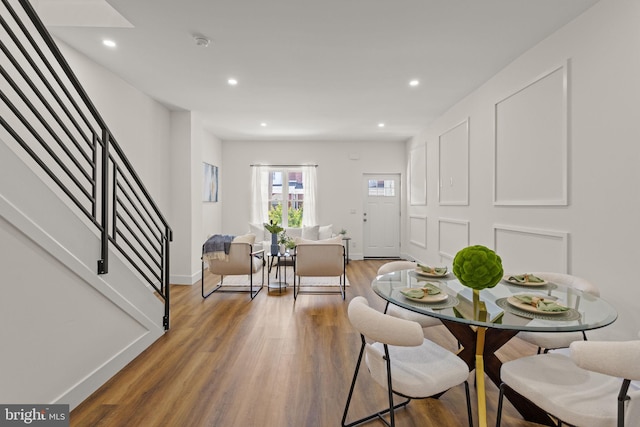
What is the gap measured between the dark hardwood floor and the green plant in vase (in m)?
0.86

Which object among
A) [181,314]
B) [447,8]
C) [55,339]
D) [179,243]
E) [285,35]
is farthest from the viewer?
[179,243]

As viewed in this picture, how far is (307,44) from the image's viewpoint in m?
2.86

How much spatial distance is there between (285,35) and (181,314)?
307 cm

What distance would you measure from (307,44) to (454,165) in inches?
113

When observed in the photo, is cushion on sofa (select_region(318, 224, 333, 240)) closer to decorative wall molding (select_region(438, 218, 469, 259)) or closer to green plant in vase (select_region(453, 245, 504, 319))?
decorative wall molding (select_region(438, 218, 469, 259))

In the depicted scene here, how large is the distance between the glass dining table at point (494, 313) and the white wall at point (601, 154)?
595 mm

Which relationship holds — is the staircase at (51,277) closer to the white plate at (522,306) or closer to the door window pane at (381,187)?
the white plate at (522,306)

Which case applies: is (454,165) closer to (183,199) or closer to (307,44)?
(307,44)

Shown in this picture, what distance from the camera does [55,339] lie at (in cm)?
173

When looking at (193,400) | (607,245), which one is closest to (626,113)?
(607,245)

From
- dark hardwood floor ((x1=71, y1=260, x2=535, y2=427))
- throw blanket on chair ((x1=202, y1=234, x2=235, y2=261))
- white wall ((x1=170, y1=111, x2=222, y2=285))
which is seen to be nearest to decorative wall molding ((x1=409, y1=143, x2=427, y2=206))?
dark hardwood floor ((x1=71, y1=260, x2=535, y2=427))

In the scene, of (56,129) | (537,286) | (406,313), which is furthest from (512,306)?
(56,129)

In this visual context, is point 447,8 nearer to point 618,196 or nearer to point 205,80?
point 618,196

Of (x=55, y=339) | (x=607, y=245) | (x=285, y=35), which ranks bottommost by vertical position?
(x=55, y=339)
